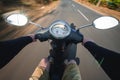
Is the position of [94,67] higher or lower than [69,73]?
lower

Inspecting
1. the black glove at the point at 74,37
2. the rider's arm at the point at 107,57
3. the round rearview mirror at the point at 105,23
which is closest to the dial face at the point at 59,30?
the black glove at the point at 74,37

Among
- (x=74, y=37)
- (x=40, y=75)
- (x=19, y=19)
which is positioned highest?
(x=19, y=19)

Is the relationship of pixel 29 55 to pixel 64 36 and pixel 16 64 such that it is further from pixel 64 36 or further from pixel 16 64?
pixel 64 36

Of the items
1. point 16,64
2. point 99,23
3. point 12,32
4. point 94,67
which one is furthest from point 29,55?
point 99,23

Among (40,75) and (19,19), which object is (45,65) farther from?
(19,19)

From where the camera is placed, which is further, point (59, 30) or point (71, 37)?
point (71, 37)

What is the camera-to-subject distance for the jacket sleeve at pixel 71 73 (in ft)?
8.52

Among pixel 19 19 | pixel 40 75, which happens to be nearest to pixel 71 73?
pixel 40 75

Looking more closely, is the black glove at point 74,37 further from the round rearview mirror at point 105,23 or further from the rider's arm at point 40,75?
the rider's arm at point 40,75

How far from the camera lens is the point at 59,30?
2.63 m

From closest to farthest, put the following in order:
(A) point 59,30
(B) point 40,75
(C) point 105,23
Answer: (A) point 59,30, (B) point 40,75, (C) point 105,23

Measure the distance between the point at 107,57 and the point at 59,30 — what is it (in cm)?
62

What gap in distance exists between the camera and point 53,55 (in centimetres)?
292

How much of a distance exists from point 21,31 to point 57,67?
345 inches
